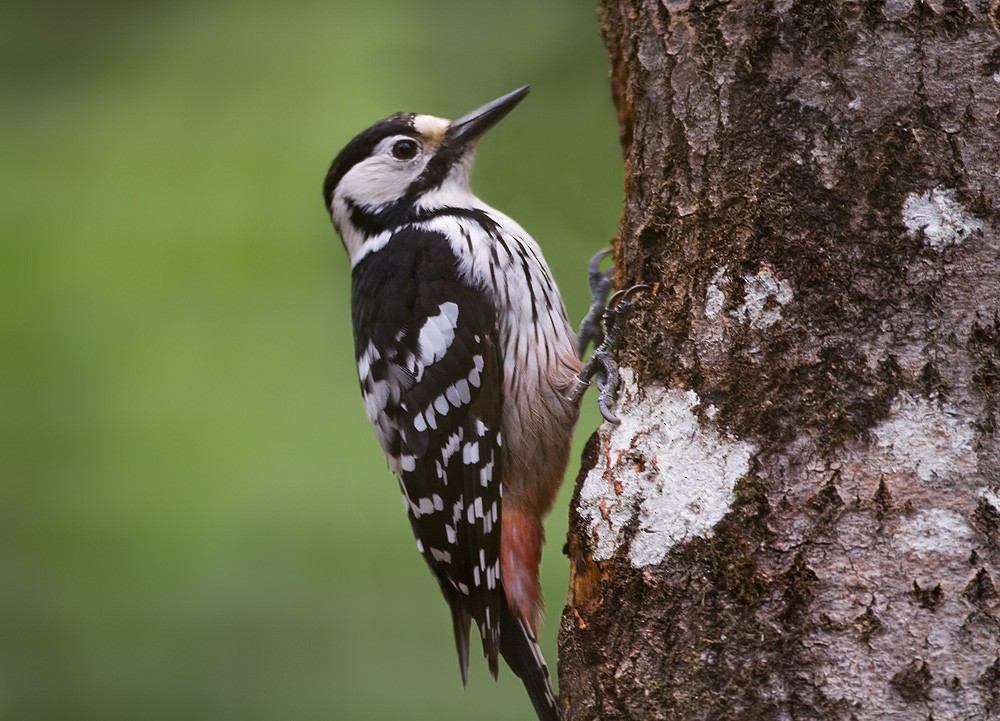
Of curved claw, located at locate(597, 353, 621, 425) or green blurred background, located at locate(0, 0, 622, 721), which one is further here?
green blurred background, located at locate(0, 0, 622, 721)

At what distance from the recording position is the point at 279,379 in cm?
481

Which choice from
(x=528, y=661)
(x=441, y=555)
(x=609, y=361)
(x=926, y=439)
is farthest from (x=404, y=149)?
(x=926, y=439)

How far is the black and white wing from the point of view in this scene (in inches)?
112

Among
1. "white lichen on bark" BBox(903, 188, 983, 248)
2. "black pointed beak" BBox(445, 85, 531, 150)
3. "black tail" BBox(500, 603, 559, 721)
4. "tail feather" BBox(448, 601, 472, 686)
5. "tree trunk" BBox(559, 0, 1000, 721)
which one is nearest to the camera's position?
"tree trunk" BBox(559, 0, 1000, 721)

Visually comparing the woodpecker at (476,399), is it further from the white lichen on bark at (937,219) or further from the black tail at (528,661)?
the white lichen on bark at (937,219)

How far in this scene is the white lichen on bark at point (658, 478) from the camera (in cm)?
197

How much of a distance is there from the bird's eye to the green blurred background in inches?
30.4

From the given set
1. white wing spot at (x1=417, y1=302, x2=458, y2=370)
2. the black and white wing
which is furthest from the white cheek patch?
white wing spot at (x1=417, y1=302, x2=458, y2=370)

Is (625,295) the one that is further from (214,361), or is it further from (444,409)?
(214,361)

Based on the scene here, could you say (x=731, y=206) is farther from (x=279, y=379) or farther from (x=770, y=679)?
(x=279, y=379)

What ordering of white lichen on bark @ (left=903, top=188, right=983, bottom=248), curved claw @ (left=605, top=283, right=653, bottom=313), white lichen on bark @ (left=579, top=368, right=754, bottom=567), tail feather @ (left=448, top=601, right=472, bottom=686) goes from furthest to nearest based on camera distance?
tail feather @ (left=448, top=601, right=472, bottom=686), curved claw @ (left=605, top=283, right=653, bottom=313), white lichen on bark @ (left=579, top=368, right=754, bottom=567), white lichen on bark @ (left=903, top=188, right=983, bottom=248)

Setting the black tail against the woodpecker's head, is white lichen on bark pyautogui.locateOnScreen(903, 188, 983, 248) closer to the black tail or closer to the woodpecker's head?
the black tail

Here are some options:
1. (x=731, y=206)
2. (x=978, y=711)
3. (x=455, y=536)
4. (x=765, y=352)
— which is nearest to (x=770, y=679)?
(x=978, y=711)

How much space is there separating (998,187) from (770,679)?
959mm
